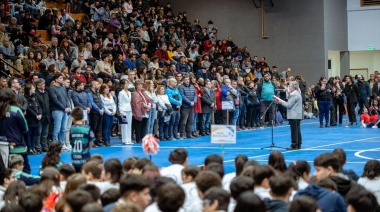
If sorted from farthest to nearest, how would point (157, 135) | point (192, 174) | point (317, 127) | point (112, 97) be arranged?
point (317, 127), point (157, 135), point (112, 97), point (192, 174)

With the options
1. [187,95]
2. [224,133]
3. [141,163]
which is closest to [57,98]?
[187,95]

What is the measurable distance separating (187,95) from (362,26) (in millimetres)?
18374

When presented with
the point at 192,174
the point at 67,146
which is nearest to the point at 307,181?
the point at 192,174

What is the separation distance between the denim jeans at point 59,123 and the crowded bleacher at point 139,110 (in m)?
0.03

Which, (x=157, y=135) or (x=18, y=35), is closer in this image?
(x=157, y=135)

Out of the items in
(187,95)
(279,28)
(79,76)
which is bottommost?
(187,95)

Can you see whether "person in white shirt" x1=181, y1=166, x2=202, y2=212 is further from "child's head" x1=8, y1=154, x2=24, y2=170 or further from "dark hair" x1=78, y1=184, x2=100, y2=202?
"child's head" x1=8, y1=154, x2=24, y2=170

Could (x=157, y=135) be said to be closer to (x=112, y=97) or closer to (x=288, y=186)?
(x=112, y=97)

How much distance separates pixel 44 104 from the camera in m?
20.2

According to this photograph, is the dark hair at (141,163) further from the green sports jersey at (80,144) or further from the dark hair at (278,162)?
the green sports jersey at (80,144)

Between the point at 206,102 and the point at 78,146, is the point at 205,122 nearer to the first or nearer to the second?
the point at 206,102

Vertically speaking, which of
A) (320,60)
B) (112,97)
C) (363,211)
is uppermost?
(320,60)

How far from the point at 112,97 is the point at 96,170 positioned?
44.3 ft

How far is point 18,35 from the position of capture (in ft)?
86.2
